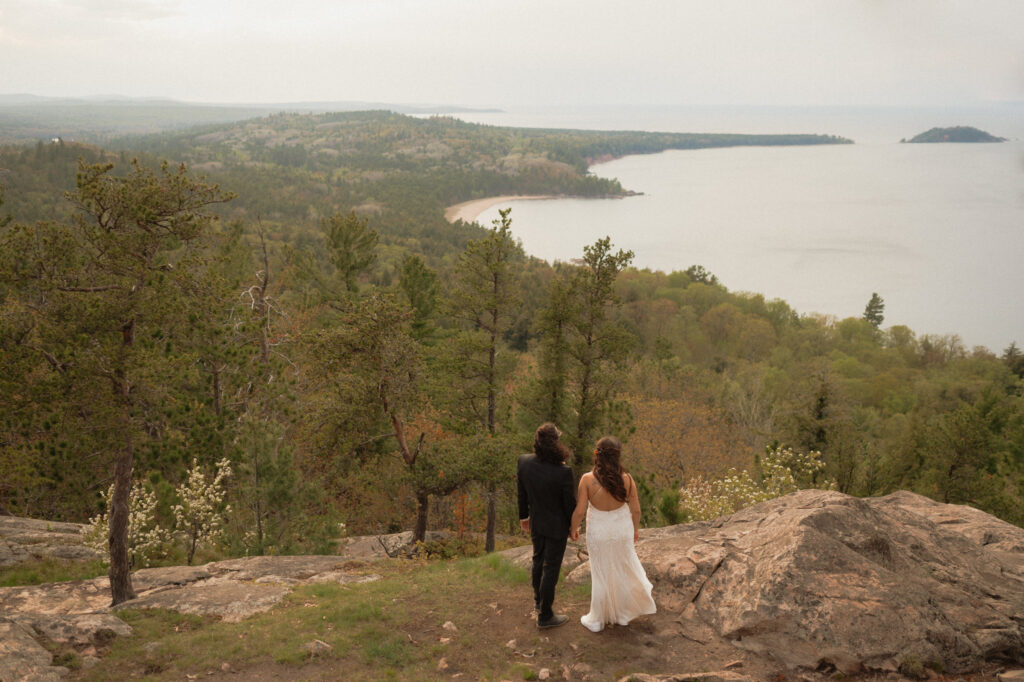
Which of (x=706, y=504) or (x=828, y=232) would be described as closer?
(x=706, y=504)

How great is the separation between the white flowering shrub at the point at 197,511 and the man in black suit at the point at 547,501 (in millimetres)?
8326

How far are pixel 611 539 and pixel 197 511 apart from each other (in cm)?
985

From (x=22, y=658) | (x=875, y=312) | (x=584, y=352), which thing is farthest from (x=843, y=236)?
(x=22, y=658)

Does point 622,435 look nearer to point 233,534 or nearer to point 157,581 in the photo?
point 233,534

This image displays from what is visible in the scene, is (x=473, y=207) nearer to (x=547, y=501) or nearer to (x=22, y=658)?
(x=547, y=501)

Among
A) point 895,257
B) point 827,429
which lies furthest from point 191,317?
point 895,257

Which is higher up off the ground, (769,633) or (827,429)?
(769,633)

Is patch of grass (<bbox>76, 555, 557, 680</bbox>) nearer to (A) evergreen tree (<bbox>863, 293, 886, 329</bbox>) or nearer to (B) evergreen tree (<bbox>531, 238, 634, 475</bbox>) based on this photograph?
(B) evergreen tree (<bbox>531, 238, 634, 475</bbox>)

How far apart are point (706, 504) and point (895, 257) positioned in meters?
104

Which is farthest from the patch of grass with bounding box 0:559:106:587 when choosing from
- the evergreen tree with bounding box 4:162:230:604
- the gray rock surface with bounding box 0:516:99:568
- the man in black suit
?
the man in black suit

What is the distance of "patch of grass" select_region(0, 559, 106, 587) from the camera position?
10234 mm

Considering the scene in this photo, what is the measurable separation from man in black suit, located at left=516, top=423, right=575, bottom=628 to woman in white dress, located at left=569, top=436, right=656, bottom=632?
0.16m

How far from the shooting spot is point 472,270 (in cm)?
1820

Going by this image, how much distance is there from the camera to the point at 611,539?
6.25 m
